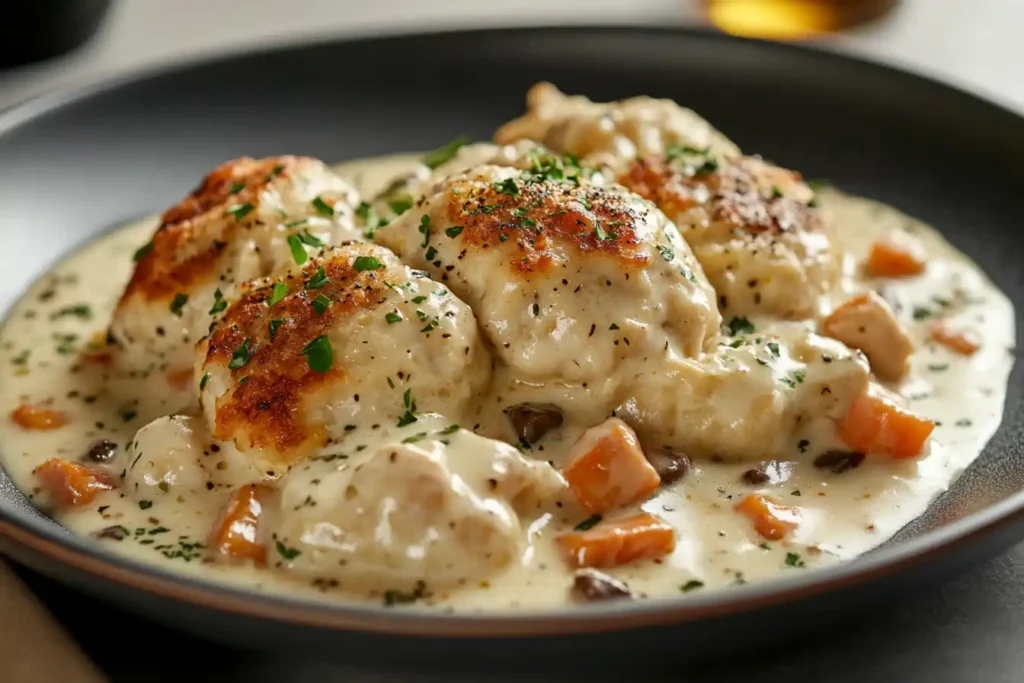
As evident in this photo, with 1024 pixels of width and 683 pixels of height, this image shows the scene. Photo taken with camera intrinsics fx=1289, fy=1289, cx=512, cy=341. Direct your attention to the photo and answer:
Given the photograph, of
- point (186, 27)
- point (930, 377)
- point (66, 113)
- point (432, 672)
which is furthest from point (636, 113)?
point (186, 27)

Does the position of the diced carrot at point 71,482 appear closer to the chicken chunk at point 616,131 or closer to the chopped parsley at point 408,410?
the chopped parsley at point 408,410

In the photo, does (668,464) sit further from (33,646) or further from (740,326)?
(33,646)

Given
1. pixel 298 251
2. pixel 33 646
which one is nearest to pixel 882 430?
pixel 298 251

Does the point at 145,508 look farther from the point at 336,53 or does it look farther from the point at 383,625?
the point at 336,53

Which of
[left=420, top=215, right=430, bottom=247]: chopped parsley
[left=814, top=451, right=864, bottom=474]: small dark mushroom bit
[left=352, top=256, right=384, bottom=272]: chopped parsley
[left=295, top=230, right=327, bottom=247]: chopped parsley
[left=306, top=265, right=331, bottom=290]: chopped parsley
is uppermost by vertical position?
[left=420, top=215, right=430, bottom=247]: chopped parsley

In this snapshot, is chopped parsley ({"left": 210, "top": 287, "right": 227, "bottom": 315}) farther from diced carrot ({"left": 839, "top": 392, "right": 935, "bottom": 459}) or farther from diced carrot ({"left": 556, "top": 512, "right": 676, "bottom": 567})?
diced carrot ({"left": 839, "top": 392, "right": 935, "bottom": 459})

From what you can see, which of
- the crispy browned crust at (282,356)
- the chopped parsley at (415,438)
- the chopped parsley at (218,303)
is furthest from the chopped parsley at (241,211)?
the chopped parsley at (415,438)

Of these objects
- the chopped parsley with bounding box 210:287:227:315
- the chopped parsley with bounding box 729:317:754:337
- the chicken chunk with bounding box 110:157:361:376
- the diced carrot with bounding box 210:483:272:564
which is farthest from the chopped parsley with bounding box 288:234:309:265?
the chopped parsley with bounding box 729:317:754:337
